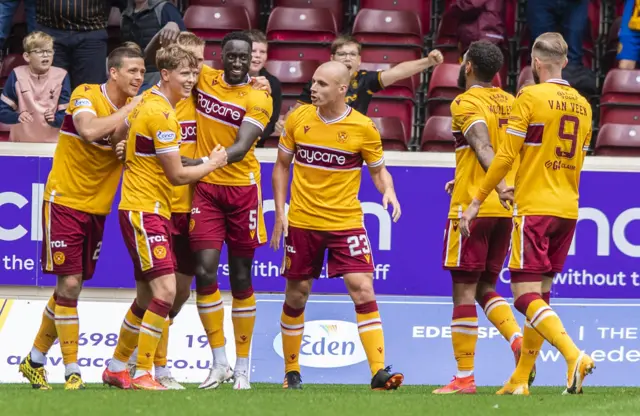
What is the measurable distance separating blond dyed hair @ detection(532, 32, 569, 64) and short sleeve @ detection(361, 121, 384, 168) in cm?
127

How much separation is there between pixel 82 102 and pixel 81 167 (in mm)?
463

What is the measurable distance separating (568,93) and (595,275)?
325 centimetres

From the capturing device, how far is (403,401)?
7520 mm

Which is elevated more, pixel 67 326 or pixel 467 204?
pixel 467 204

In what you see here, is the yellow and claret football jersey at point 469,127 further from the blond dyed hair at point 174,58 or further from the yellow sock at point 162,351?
the yellow sock at point 162,351

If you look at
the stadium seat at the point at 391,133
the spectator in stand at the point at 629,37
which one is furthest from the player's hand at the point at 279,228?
the spectator in stand at the point at 629,37

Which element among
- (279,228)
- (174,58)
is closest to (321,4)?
(279,228)

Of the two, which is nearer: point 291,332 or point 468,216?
point 468,216

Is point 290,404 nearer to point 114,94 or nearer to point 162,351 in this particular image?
point 162,351

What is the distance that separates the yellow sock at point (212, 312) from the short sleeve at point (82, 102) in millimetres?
1515

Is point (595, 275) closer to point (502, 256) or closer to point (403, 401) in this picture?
point (502, 256)

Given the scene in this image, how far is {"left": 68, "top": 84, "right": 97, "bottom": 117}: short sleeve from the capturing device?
28.8ft

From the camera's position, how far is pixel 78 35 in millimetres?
12273

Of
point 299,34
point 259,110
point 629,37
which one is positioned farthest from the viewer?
point 299,34
